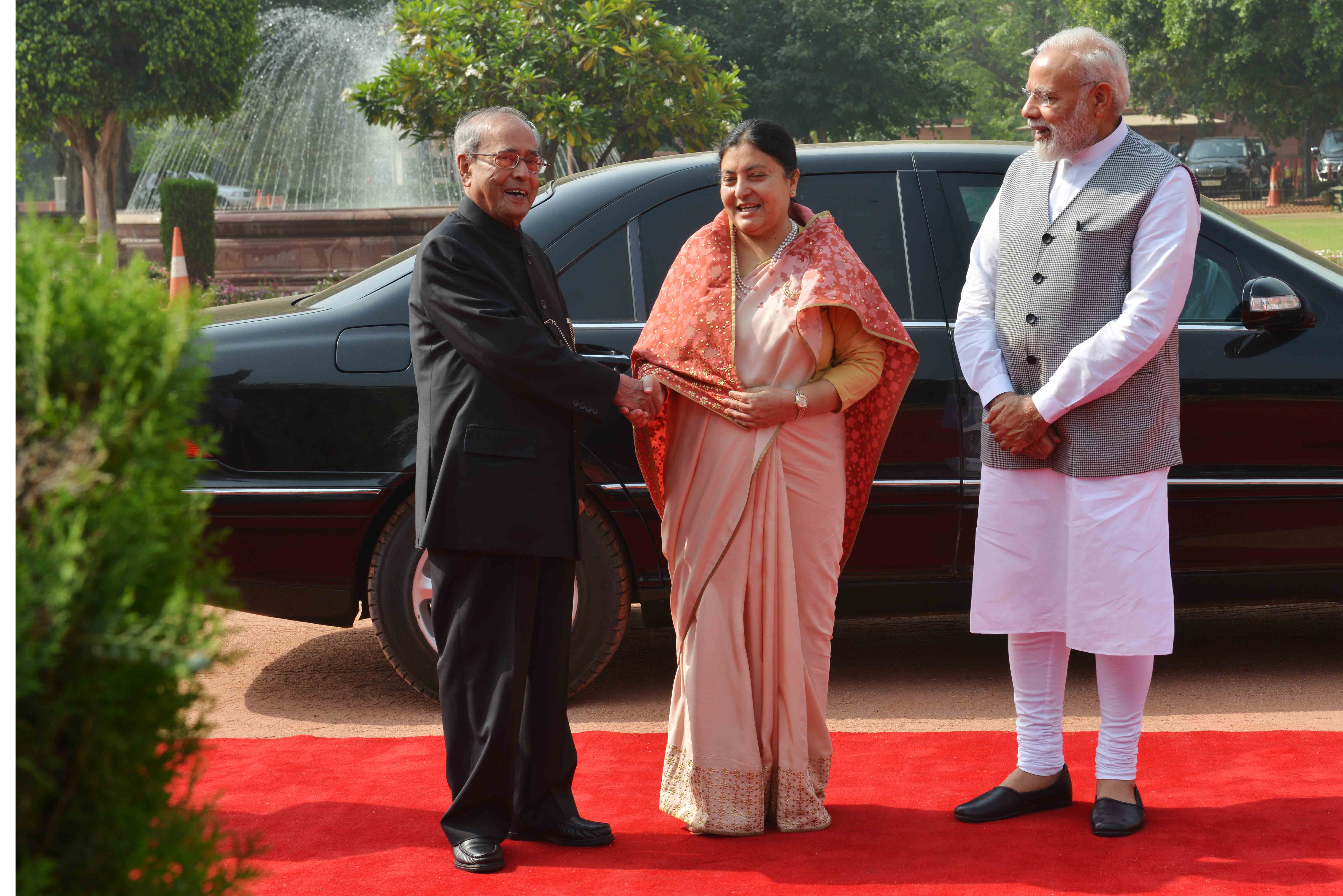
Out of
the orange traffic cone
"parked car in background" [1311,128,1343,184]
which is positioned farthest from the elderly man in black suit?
"parked car in background" [1311,128,1343,184]

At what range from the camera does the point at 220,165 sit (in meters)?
45.4

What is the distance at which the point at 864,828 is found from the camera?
3467mm

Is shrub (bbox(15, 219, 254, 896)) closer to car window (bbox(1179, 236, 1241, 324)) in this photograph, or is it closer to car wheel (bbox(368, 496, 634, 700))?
car wheel (bbox(368, 496, 634, 700))

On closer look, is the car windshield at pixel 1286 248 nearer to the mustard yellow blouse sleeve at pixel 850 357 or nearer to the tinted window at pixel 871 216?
the tinted window at pixel 871 216

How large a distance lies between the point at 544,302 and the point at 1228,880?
2.11m

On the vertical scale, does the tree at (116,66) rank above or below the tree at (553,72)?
above

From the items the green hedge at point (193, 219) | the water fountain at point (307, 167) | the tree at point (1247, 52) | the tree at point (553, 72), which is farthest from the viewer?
the tree at point (1247, 52)

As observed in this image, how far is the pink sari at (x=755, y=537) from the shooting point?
345cm

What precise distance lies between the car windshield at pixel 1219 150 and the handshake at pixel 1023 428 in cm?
4038

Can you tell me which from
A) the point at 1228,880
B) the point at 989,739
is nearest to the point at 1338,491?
the point at 989,739

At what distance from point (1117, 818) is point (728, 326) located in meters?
1.58

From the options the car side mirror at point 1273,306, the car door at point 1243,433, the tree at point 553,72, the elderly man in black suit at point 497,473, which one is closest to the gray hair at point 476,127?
the elderly man in black suit at point 497,473

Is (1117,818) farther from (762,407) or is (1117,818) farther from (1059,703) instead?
(762,407)

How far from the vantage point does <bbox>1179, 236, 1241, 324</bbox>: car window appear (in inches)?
176
